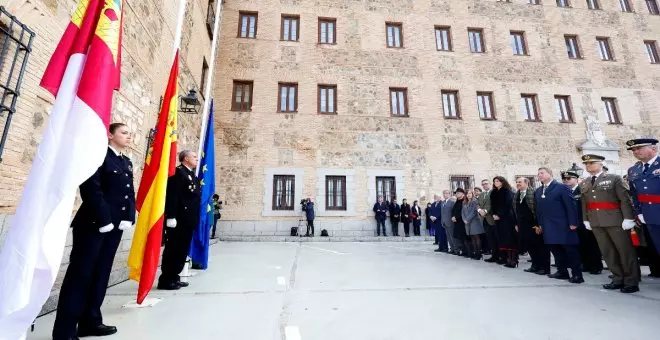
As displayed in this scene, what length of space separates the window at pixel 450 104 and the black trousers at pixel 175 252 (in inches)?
496

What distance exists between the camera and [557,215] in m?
4.68

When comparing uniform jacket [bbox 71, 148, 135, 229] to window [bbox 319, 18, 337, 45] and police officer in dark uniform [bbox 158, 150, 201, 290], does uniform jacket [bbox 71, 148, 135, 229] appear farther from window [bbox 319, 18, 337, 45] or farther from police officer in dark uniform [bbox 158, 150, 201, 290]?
window [bbox 319, 18, 337, 45]

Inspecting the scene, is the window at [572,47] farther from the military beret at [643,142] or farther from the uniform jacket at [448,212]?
the military beret at [643,142]

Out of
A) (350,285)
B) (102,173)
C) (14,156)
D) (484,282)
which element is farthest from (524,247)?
(14,156)

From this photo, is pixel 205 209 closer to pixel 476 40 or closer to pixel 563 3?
pixel 476 40

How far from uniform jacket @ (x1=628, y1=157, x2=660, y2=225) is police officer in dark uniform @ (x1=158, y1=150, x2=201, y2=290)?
5964 millimetres

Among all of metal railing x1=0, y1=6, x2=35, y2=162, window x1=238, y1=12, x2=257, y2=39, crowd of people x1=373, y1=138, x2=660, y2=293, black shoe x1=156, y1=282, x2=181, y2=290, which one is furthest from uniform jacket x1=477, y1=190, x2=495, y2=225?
window x1=238, y1=12, x2=257, y2=39

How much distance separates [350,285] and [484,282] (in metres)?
1.95

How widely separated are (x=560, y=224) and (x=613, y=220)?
25.1 inches

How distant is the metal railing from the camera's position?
2604 millimetres

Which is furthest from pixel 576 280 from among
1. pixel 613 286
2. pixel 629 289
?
pixel 629 289

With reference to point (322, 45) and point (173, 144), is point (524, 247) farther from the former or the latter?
point (322, 45)

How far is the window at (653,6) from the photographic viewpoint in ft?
53.6

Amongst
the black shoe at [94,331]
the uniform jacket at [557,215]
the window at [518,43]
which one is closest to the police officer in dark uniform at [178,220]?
the black shoe at [94,331]
